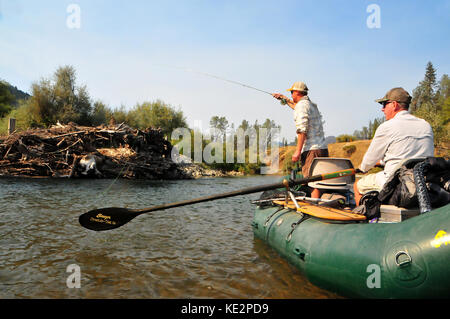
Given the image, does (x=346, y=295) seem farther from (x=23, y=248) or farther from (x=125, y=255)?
(x=23, y=248)

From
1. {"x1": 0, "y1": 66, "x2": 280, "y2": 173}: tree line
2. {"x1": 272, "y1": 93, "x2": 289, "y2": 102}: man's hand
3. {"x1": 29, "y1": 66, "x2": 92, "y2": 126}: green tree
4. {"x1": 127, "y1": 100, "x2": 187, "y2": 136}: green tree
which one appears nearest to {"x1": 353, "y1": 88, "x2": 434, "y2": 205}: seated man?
{"x1": 272, "y1": 93, "x2": 289, "y2": 102}: man's hand

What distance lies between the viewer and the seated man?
389cm

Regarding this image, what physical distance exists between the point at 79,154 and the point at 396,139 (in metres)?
19.3

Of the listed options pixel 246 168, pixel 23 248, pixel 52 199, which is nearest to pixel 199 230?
pixel 23 248

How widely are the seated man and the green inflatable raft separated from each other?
35.3 inches

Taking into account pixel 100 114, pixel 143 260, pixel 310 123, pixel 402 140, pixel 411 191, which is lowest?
pixel 143 260

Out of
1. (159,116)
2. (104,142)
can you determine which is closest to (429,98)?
(159,116)

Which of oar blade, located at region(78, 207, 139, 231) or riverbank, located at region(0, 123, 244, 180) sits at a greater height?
riverbank, located at region(0, 123, 244, 180)

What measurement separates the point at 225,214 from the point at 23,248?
208 inches

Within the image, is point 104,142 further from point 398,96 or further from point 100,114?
point 398,96

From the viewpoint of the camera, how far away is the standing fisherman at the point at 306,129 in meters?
5.83

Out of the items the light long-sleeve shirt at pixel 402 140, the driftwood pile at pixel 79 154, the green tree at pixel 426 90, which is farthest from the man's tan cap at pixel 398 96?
the green tree at pixel 426 90

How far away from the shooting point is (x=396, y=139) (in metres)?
3.99

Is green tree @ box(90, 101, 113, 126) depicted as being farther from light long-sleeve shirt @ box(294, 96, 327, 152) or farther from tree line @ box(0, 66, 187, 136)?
light long-sleeve shirt @ box(294, 96, 327, 152)
